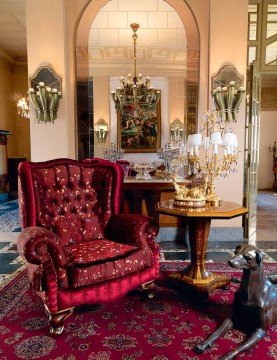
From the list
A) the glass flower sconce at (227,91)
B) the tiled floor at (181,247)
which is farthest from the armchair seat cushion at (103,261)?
the glass flower sconce at (227,91)

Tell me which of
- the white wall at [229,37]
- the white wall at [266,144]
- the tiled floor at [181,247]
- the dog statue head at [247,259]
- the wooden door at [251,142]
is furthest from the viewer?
the white wall at [266,144]

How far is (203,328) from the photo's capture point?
212 centimetres

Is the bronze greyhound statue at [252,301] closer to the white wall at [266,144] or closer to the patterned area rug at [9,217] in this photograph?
the patterned area rug at [9,217]

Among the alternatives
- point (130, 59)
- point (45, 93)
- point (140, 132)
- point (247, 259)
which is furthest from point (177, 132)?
point (247, 259)

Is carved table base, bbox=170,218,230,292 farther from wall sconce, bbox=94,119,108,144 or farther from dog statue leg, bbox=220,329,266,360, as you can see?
wall sconce, bbox=94,119,108,144

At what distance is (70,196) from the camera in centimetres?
277

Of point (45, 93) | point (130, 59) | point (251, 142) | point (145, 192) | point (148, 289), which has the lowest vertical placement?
point (148, 289)

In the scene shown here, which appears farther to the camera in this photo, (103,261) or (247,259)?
(103,261)

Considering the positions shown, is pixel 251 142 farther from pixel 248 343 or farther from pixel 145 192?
pixel 248 343

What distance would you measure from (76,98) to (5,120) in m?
5.20

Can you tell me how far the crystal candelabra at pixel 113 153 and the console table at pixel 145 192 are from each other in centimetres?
76

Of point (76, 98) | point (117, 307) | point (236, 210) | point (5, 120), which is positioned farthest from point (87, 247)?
point (5, 120)

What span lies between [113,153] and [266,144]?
758 centimetres

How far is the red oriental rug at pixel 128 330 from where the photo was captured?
1.86 m
